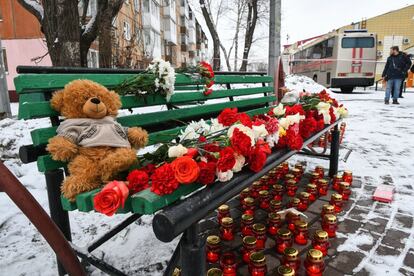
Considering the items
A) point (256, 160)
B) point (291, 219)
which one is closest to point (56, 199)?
point (256, 160)

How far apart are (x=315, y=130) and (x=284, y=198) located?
0.97 meters

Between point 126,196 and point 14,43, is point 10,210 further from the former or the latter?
point 14,43

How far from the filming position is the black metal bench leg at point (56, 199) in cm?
169

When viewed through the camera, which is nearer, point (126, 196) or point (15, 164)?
point (126, 196)

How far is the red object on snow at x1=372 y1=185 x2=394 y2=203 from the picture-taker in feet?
10.9

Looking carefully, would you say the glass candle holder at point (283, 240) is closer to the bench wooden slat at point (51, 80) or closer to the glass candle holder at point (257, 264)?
the glass candle holder at point (257, 264)

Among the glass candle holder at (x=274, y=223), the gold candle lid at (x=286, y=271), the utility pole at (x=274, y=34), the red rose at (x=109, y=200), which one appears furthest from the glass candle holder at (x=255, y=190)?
the utility pole at (x=274, y=34)

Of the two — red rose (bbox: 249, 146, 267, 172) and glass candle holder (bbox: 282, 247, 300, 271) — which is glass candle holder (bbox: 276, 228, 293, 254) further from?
red rose (bbox: 249, 146, 267, 172)

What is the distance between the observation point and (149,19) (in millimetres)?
29266

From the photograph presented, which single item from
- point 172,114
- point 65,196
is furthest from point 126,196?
point 172,114

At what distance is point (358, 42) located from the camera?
1942 cm

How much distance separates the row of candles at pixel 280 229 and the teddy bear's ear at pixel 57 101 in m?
1.25

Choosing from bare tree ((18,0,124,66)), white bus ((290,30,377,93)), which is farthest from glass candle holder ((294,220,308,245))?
white bus ((290,30,377,93))

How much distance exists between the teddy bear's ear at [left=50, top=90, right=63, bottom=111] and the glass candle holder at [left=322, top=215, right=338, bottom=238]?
7.00ft
